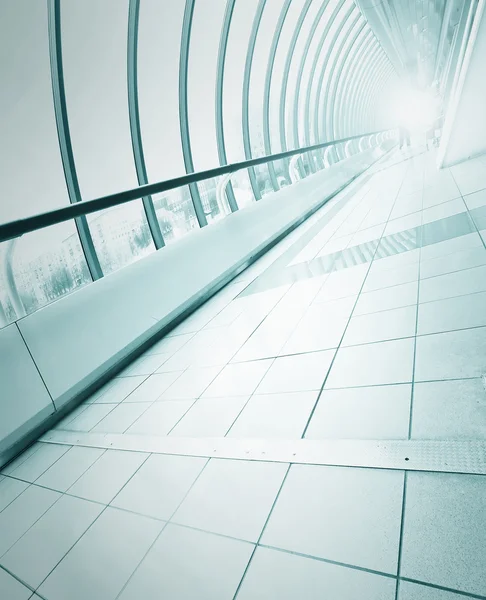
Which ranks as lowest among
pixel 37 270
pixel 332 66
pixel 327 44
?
pixel 37 270

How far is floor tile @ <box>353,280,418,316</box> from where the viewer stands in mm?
2217

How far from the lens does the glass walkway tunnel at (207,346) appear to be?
41.5 inches

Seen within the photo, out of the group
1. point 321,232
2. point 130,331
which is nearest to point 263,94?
point 321,232

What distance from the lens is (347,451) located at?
1.27m

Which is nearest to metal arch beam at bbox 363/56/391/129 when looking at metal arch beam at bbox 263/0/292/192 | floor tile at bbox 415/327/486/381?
metal arch beam at bbox 263/0/292/192

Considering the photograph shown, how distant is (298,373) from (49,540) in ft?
4.40

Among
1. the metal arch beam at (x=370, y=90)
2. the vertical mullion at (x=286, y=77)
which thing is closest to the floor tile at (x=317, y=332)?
the vertical mullion at (x=286, y=77)

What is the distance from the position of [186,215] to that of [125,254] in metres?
1.47

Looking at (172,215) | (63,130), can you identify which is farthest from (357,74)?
(63,130)

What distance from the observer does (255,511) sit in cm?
118

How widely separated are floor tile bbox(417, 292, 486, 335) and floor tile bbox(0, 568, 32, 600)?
198cm

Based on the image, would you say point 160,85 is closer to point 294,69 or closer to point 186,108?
point 186,108

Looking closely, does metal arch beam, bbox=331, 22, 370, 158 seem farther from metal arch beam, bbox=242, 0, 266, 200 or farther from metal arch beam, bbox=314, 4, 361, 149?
metal arch beam, bbox=242, 0, 266, 200

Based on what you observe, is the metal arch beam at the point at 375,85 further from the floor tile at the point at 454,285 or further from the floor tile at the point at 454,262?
the floor tile at the point at 454,285
